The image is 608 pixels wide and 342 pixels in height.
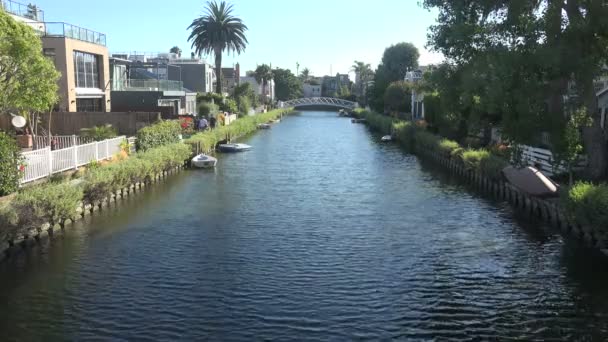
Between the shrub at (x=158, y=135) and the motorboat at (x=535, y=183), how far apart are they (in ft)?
66.9

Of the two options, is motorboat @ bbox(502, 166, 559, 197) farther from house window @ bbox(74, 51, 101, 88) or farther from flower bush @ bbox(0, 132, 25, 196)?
house window @ bbox(74, 51, 101, 88)

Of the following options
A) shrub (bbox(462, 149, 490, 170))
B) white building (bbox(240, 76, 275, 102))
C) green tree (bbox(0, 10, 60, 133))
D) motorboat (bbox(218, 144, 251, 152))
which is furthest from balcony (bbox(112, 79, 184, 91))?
white building (bbox(240, 76, 275, 102))

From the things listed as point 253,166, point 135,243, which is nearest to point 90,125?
point 253,166

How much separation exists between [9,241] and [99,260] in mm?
2714

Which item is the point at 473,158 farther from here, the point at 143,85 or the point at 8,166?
the point at 143,85

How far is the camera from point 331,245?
64.4ft

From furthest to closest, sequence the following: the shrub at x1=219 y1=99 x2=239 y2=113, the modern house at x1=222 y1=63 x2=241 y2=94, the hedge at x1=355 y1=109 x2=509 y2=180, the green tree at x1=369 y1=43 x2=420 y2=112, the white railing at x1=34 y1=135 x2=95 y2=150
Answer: the modern house at x1=222 y1=63 x2=241 y2=94 → the green tree at x1=369 y1=43 x2=420 y2=112 → the shrub at x1=219 y1=99 x2=239 y2=113 → the white railing at x1=34 y1=135 x2=95 y2=150 → the hedge at x1=355 y1=109 x2=509 y2=180

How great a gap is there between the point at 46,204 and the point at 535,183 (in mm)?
17627

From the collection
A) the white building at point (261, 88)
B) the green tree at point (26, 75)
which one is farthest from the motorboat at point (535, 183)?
the white building at point (261, 88)

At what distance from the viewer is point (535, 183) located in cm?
2394

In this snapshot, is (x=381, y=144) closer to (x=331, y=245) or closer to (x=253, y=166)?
(x=253, y=166)

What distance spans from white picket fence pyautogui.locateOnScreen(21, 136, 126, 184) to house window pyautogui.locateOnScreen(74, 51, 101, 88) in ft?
59.6

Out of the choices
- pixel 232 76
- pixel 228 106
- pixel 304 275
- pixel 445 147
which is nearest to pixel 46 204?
pixel 304 275

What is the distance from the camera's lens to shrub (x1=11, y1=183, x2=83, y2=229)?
18219 millimetres
